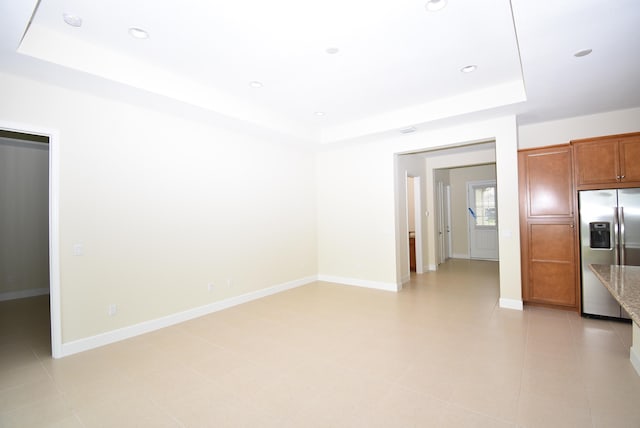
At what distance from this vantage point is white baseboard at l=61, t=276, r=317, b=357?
3.23 m

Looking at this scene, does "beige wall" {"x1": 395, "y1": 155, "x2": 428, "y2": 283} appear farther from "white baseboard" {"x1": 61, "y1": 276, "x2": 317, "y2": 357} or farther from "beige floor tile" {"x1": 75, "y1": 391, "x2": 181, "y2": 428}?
"beige floor tile" {"x1": 75, "y1": 391, "x2": 181, "y2": 428}

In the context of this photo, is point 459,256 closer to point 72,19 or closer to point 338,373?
point 338,373

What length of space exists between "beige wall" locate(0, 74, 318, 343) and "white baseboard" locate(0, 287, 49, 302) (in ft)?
12.3

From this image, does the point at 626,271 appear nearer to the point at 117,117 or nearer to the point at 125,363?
the point at 125,363

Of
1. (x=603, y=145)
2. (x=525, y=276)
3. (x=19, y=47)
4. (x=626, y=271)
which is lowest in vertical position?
(x=525, y=276)

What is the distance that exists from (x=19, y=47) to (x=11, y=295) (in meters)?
5.16

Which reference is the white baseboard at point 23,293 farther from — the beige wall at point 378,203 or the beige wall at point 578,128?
the beige wall at point 578,128

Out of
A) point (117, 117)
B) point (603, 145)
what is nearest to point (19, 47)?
point (117, 117)

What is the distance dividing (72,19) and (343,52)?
2393 mm

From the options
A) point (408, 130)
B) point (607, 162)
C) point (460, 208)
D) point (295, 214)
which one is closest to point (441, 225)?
point (460, 208)

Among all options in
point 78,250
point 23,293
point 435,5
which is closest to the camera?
point 435,5

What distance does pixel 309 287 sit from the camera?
5953 millimetres

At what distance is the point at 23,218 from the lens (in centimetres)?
563

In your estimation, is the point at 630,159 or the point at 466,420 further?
the point at 630,159
